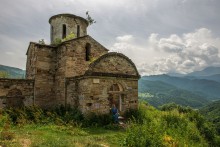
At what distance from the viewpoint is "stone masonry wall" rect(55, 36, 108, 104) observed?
44.7ft

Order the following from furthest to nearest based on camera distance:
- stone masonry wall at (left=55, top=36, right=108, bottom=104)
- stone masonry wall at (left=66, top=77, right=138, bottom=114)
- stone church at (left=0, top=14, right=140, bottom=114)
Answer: stone masonry wall at (left=55, top=36, right=108, bottom=104), stone church at (left=0, top=14, right=140, bottom=114), stone masonry wall at (left=66, top=77, right=138, bottom=114)

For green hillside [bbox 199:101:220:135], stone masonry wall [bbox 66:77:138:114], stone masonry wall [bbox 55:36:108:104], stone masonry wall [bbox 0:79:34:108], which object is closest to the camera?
stone masonry wall [bbox 66:77:138:114]

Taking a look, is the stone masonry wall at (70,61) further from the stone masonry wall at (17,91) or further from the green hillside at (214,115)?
the green hillside at (214,115)

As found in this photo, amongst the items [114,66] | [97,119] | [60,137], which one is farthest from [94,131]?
[114,66]

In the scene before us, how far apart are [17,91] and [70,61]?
394 centimetres

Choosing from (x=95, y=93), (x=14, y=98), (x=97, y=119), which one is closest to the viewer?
(x=97, y=119)

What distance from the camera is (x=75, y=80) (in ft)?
40.9

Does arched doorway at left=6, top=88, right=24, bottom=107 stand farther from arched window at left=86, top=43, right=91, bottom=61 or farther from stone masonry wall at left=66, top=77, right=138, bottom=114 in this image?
arched window at left=86, top=43, right=91, bottom=61

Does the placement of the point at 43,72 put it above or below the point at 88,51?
below

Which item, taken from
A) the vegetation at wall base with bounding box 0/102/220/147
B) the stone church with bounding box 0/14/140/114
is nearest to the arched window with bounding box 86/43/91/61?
the stone church with bounding box 0/14/140/114

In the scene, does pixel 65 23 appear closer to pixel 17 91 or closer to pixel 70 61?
pixel 70 61

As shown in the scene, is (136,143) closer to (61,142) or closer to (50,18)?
(61,142)

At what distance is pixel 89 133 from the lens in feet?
30.0

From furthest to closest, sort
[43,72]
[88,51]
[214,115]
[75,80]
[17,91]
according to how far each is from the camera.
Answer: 1. [214,115]
2. [88,51]
3. [43,72]
4. [17,91]
5. [75,80]
